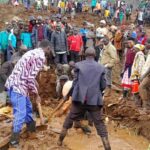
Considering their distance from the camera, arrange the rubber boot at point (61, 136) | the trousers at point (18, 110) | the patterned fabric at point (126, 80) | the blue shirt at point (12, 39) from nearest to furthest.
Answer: the trousers at point (18, 110) → the rubber boot at point (61, 136) → the patterned fabric at point (126, 80) → the blue shirt at point (12, 39)

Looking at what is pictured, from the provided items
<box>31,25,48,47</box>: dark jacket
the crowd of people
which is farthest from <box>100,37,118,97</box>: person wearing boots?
<box>31,25,48,47</box>: dark jacket

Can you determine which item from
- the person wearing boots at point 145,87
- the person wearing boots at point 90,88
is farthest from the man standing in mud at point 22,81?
the person wearing boots at point 145,87

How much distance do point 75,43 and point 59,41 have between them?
0.73m

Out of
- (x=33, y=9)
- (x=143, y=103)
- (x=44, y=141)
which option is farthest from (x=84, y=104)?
(x=33, y=9)

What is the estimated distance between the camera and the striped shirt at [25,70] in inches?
278

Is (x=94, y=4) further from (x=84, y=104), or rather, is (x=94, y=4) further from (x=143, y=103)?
(x=84, y=104)

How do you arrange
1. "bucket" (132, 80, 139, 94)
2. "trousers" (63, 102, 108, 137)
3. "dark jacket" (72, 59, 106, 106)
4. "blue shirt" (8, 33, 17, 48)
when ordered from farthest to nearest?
"blue shirt" (8, 33, 17, 48) → "bucket" (132, 80, 139, 94) → "trousers" (63, 102, 108, 137) → "dark jacket" (72, 59, 106, 106)

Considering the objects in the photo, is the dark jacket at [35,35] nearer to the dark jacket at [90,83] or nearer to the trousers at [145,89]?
the trousers at [145,89]

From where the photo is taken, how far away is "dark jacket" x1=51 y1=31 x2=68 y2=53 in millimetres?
14508

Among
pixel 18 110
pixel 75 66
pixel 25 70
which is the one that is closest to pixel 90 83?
pixel 75 66

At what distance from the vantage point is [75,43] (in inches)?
590

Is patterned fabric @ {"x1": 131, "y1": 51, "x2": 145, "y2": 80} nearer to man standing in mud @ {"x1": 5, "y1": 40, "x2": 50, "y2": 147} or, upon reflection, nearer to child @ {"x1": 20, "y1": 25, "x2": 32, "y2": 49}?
man standing in mud @ {"x1": 5, "y1": 40, "x2": 50, "y2": 147}

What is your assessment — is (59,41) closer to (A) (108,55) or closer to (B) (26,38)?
(B) (26,38)

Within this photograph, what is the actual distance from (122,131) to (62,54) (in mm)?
6217
